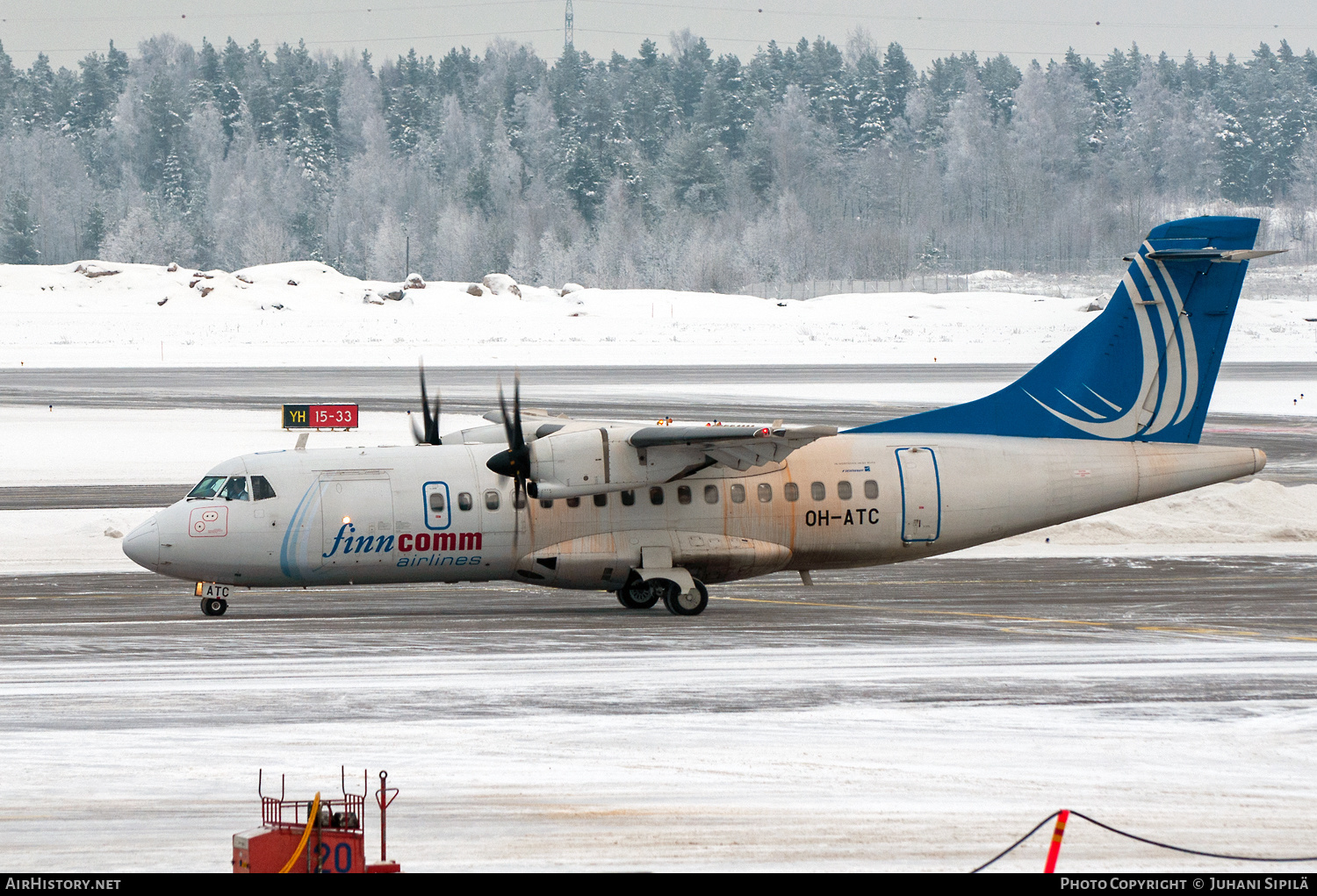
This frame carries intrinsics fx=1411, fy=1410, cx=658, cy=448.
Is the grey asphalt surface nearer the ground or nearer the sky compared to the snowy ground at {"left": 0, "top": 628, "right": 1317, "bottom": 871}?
nearer the ground

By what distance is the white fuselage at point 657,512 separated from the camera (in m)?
23.1

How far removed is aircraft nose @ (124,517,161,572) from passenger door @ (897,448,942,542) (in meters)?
12.6

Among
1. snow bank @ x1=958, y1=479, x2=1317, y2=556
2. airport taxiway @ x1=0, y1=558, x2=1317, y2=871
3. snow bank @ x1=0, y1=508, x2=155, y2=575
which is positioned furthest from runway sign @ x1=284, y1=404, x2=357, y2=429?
snow bank @ x1=958, y1=479, x2=1317, y2=556

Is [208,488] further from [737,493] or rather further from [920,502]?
[920,502]

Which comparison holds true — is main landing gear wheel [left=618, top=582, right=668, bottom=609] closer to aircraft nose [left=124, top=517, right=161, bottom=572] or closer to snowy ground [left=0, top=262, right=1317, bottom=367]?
aircraft nose [left=124, top=517, right=161, bottom=572]

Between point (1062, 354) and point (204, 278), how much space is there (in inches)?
4008

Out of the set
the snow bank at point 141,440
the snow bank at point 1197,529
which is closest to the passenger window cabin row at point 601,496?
the snow bank at point 1197,529

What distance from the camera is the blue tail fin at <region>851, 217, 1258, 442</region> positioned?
25766 mm

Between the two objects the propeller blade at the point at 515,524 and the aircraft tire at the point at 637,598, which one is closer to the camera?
the propeller blade at the point at 515,524

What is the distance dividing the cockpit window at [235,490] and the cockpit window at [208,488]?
13 centimetres

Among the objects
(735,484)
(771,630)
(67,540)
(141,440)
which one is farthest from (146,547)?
(141,440)

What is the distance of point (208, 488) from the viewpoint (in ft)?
76.9

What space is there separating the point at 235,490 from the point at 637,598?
23.0ft

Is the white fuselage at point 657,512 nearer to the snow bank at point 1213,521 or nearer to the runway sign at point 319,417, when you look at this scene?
the snow bank at point 1213,521
